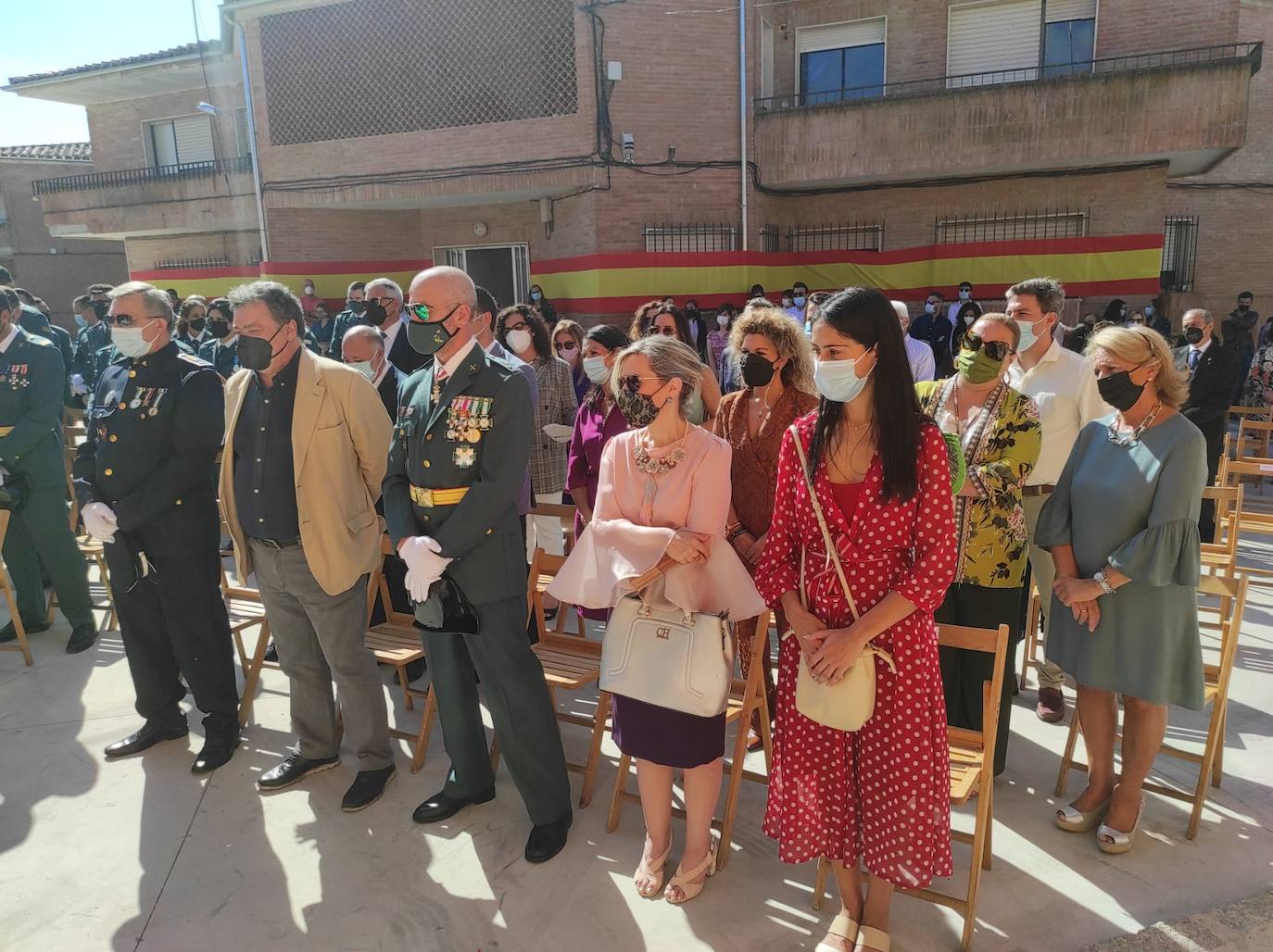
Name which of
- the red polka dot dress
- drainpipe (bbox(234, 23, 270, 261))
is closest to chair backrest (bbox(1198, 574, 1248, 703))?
the red polka dot dress

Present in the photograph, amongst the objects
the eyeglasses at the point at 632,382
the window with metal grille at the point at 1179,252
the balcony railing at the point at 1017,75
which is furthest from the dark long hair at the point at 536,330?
the window with metal grille at the point at 1179,252

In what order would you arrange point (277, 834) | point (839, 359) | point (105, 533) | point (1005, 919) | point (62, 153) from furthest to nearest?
1. point (62, 153)
2. point (105, 533)
3. point (277, 834)
4. point (1005, 919)
5. point (839, 359)

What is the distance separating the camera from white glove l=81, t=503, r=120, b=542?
11.7 ft

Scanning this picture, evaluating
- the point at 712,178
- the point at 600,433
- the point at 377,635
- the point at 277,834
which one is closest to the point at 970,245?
the point at 712,178

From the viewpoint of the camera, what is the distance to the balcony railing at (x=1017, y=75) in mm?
11930

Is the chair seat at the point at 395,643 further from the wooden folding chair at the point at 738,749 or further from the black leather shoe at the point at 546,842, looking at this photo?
the wooden folding chair at the point at 738,749

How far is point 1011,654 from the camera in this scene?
334 cm

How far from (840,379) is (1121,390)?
124cm

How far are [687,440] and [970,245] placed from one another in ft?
40.9

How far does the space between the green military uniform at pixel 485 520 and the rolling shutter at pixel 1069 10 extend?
45.8ft

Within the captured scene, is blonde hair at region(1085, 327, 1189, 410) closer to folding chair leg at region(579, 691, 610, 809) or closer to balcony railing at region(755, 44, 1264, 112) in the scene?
folding chair leg at region(579, 691, 610, 809)

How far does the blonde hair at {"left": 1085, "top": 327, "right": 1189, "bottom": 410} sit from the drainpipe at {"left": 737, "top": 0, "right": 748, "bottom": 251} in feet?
35.4

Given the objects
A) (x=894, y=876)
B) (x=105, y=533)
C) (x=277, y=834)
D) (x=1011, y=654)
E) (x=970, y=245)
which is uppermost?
(x=970, y=245)

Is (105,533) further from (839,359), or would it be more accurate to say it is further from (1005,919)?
(1005,919)
